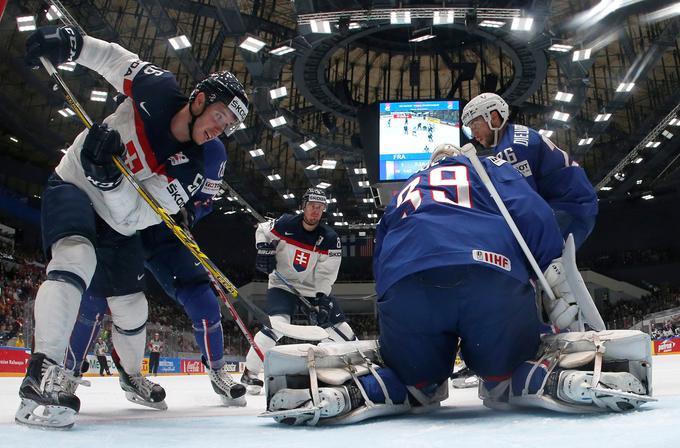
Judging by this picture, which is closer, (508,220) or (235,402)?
(508,220)

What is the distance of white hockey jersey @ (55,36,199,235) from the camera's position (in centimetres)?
245

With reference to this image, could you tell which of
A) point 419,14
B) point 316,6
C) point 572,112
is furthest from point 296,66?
point 572,112

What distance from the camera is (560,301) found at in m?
2.02

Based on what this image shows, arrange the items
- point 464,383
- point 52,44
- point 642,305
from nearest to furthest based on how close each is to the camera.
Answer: point 52,44, point 464,383, point 642,305

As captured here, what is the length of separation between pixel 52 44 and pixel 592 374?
6.89 feet

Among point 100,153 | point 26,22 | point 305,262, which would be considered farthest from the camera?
point 26,22

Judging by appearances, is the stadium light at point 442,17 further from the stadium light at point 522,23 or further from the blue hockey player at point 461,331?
the blue hockey player at point 461,331

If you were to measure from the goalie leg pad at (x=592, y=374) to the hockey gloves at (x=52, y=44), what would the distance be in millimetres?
1957

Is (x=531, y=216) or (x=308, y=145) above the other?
(x=308, y=145)

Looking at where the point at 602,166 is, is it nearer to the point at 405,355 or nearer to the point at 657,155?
the point at 657,155

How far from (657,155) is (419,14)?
43.7 feet

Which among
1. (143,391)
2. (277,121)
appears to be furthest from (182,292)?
(277,121)

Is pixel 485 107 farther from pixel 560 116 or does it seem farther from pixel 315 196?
pixel 560 116

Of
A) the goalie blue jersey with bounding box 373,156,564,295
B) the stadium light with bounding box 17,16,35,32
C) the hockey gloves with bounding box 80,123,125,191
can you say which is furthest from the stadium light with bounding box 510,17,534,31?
the hockey gloves with bounding box 80,123,125,191
